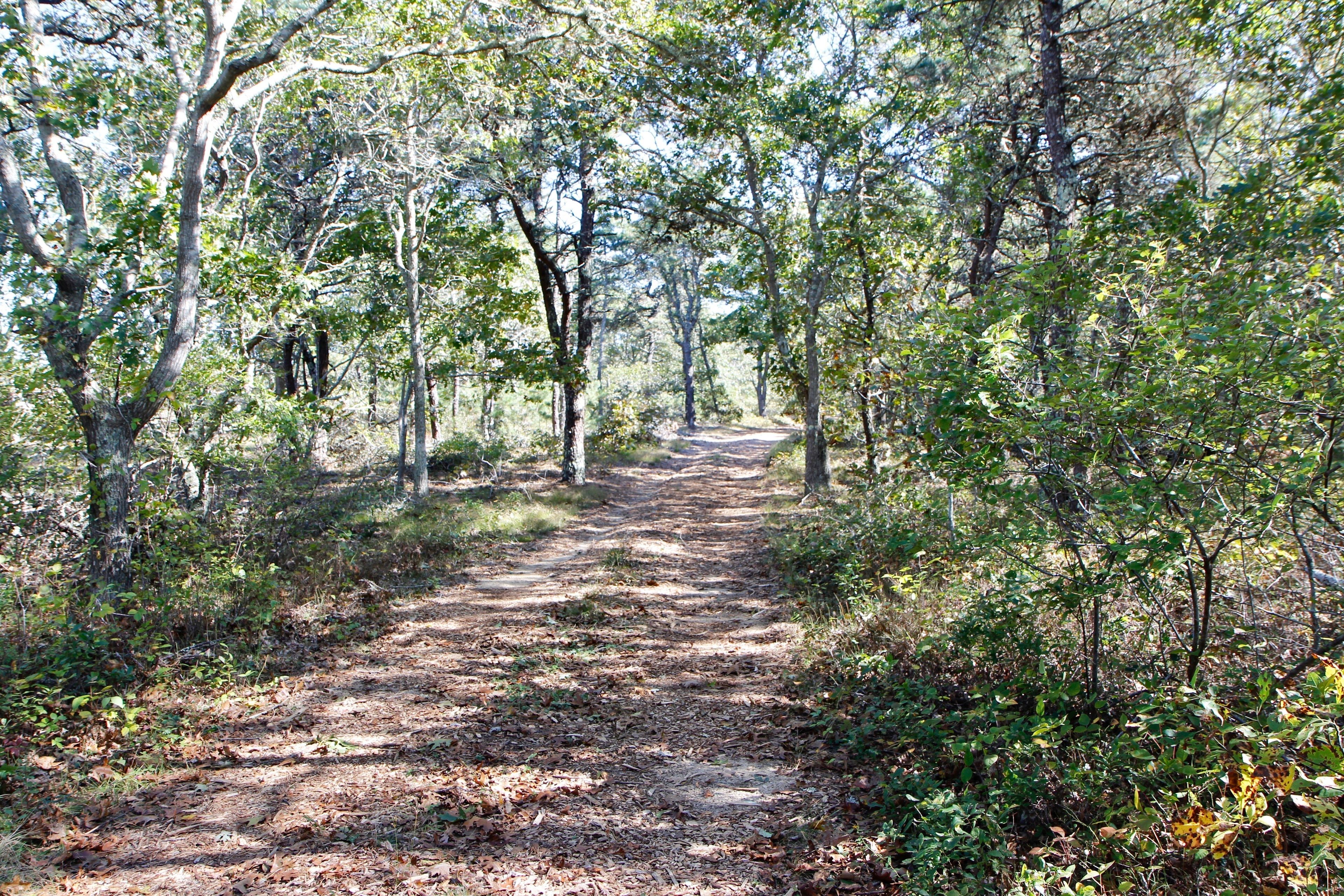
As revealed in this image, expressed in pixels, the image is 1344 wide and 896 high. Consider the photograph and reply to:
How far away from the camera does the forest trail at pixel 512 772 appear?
398 cm

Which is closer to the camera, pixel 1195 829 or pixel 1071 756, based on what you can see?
pixel 1195 829

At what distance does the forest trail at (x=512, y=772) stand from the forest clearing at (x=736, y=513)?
37 mm

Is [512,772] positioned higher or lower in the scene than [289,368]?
lower

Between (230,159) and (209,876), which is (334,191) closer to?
(230,159)

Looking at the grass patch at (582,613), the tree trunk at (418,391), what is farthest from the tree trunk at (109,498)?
the tree trunk at (418,391)

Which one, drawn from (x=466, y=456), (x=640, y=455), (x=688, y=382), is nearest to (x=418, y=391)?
(x=466, y=456)

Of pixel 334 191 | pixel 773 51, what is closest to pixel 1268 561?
pixel 773 51

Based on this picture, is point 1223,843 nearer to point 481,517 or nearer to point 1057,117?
point 1057,117

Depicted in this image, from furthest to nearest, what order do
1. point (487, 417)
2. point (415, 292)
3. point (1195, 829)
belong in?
point (487, 417) → point (415, 292) → point (1195, 829)

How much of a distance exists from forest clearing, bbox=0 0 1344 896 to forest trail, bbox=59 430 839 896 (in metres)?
0.04

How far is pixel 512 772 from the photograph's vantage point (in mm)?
5051

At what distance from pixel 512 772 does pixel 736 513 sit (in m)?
10.4

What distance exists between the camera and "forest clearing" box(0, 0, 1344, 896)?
12.0 ft

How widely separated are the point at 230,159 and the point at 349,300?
16.5ft
